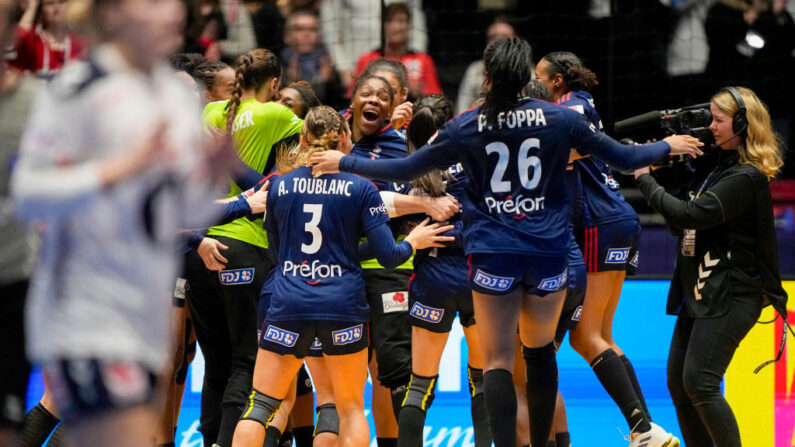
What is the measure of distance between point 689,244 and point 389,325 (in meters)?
1.59

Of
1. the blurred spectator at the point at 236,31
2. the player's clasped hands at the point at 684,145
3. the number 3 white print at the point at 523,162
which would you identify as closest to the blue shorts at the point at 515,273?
the number 3 white print at the point at 523,162

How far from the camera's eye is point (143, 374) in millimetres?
2523

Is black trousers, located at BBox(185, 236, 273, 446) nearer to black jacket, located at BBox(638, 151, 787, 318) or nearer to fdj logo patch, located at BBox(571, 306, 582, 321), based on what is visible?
fdj logo patch, located at BBox(571, 306, 582, 321)

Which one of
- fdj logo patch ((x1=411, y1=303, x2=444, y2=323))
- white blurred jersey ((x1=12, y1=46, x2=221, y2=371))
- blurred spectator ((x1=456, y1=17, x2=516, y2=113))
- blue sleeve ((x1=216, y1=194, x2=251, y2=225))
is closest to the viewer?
white blurred jersey ((x1=12, y1=46, x2=221, y2=371))

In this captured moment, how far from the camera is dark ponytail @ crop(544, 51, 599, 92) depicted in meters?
5.53

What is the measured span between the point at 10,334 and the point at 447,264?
239cm

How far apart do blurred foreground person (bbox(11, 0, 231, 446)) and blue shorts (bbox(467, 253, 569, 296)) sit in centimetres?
199

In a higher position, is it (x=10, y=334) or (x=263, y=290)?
(x=263, y=290)

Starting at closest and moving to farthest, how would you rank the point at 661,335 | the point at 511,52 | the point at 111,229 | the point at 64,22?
the point at 111,229, the point at 64,22, the point at 511,52, the point at 661,335

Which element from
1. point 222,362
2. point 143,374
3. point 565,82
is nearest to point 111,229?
point 143,374

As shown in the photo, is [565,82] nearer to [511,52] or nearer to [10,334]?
[511,52]

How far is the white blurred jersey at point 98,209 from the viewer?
2.39 m

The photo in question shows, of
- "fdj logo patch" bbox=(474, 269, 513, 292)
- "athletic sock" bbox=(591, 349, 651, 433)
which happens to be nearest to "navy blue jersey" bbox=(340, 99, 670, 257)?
"fdj logo patch" bbox=(474, 269, 513, 292)

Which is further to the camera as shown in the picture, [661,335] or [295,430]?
[661,335]
